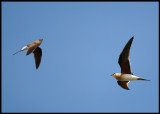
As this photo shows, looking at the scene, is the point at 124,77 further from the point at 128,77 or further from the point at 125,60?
the point at 125,60

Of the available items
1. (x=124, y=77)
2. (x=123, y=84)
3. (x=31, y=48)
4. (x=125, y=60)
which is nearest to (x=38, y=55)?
(x=31, y=48)

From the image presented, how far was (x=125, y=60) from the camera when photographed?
1048 centimetres

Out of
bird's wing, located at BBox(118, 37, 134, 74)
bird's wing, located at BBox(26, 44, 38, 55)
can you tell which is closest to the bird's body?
bird's wing, located at BBox(118, 37, 134, 74)

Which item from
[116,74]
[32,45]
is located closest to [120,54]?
[116,74]

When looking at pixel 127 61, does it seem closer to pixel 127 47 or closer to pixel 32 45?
pixel 127 47

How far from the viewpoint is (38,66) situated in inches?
525

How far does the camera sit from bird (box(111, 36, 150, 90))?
10.3 metres

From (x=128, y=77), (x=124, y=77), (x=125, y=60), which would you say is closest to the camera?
(x=125, y=60)

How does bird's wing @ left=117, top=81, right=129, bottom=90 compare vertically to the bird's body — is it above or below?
below

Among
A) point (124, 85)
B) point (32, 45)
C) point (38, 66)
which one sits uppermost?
point (32, 45)

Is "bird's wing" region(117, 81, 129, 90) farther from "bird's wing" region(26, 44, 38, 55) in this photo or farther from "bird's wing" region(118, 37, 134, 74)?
"bird's wing" region(26, 44, 38, 55)

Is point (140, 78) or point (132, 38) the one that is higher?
point (132, 38)

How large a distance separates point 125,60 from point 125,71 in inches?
22.1

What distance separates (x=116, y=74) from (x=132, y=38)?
1.90 metres
